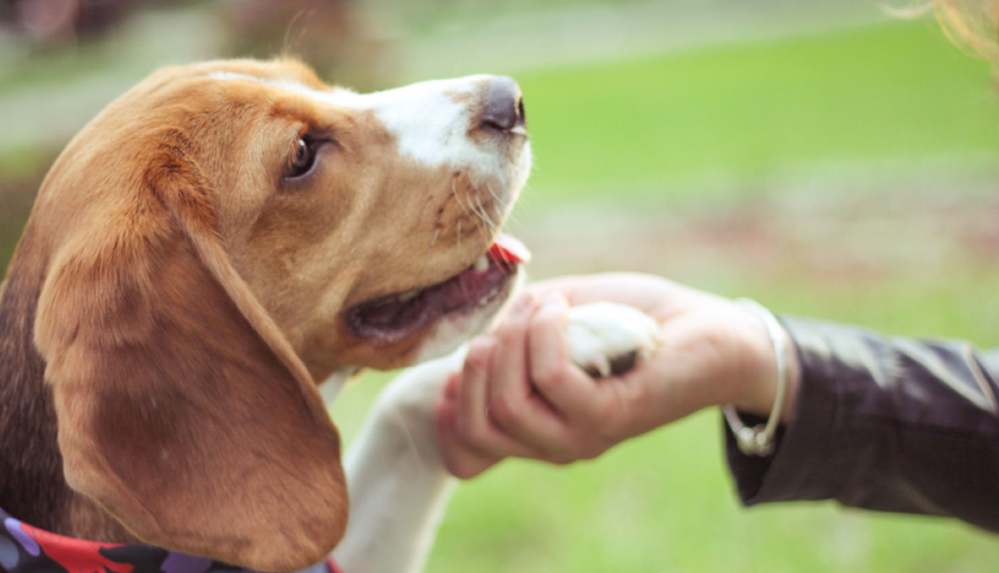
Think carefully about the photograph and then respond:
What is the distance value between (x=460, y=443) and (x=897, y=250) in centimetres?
547

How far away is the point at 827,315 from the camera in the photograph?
6855mm

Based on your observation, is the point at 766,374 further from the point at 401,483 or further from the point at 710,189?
the point at 710,189

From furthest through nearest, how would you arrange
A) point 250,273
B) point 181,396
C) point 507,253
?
1. point 507,253
2. point 250,273
3. point 181,396

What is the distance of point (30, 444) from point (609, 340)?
4.53 ft

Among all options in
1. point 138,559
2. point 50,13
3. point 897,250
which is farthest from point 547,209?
point 50,13

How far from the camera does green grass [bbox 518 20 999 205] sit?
1036 centimetres

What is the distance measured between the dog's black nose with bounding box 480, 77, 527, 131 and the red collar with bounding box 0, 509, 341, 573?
1.26 m

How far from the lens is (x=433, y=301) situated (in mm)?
3014

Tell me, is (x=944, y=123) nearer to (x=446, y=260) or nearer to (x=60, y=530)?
(x=446, y=260)

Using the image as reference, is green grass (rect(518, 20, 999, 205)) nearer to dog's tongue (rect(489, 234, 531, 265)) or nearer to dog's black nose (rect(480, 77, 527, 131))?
dog's tongue (rect(489, 234, 531, 265))

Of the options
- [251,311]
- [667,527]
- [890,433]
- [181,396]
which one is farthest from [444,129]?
[667,527]

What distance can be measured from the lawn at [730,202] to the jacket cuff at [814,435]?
118 cm

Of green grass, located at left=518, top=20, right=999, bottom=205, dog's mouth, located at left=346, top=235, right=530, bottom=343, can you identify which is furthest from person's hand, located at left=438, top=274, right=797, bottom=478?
green grass, located at left=518, top=20, right=999, bottom=205

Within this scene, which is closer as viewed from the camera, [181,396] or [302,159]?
[181,396]
